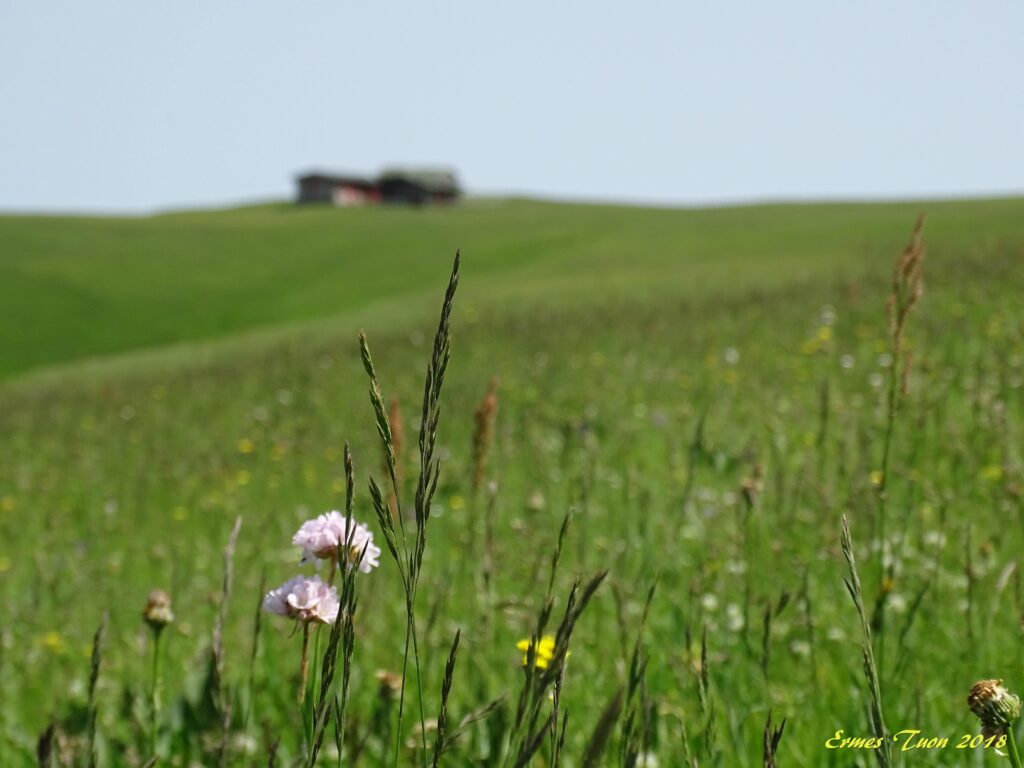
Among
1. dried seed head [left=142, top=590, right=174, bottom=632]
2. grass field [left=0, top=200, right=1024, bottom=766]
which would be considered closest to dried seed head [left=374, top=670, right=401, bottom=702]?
grass field [left=0, top=200, right=1024, bottom=766]

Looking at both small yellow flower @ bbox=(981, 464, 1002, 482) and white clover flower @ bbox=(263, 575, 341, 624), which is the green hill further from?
white clover flower @ bbox=(263, 575, 341, 624)

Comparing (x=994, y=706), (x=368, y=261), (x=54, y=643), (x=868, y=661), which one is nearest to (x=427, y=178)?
(x=368, y=261)

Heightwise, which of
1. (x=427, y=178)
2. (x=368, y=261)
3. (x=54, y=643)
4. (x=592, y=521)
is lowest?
(x=368, y=261)

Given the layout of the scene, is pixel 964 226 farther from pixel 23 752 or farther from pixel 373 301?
pixel 23 752

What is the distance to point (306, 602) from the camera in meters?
1.40

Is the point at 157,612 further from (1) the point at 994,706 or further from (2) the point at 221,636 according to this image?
(1) the point at 994,706

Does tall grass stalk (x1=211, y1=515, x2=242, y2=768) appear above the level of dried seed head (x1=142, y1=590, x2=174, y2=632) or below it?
above

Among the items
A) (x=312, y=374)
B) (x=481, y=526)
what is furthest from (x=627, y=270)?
(x=481, y=526)

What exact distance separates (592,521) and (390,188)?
8726 centimetres

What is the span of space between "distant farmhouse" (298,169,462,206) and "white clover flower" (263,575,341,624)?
85.9 m

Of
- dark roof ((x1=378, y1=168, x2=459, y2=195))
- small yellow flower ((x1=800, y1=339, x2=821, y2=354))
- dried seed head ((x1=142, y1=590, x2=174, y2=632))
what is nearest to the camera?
dried seed head ((x1=142, y1=590, x2=174, y2=632))

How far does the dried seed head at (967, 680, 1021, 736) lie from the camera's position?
3.75 ft

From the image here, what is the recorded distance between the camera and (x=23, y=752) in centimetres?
A: 272

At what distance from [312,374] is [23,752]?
11028 mm
